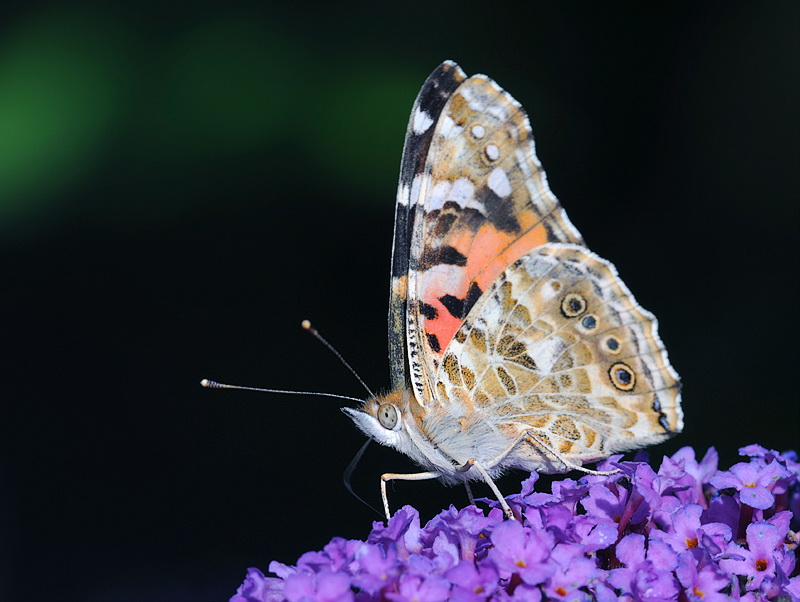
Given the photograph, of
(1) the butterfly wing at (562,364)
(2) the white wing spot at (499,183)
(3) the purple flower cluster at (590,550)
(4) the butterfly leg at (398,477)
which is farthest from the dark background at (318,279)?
→ (3) the purple flower cluster at (590,550)

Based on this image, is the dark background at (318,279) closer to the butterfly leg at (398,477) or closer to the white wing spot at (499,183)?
the white wing spot at (499,183)

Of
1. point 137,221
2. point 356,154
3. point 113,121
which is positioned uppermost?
point 113,121

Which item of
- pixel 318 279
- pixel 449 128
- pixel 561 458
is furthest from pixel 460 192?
pixel 318 279

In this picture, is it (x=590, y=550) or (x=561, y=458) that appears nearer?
(x=590, y=550)

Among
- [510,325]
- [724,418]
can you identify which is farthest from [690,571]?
[724,418]

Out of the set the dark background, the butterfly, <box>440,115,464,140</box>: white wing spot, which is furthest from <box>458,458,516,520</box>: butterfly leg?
the dark background

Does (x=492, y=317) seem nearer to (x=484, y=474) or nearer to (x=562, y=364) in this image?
(x=562, y=364)

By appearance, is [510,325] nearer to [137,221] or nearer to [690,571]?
[690,571]
